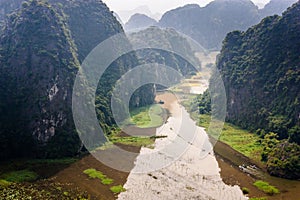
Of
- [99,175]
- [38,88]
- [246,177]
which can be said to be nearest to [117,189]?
[99,175]

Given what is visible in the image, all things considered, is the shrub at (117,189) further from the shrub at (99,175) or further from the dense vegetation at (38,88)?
the dense vegetation at (38,88)

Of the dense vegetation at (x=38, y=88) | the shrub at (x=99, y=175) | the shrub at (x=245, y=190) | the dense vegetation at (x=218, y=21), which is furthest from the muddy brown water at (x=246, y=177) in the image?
the dense vegetation at (x=218, y=21)

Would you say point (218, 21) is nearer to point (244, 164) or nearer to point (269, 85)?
point (269, 85)

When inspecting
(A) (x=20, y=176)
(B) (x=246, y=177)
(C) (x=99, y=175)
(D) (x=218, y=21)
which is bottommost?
(B) (x=246, y=177)

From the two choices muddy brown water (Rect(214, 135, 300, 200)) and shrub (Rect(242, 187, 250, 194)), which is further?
shrub (Rect(242, 187, 250, 194))

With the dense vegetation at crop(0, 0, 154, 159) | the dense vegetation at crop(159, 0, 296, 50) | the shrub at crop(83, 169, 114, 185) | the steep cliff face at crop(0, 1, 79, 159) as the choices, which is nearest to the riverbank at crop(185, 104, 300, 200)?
the shrub at crop(83, 169, 114, 185)

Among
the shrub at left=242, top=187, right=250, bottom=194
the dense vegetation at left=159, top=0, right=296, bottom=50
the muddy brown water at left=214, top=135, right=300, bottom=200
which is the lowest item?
the shrub at left=242, top=187, right=250, bottom=194

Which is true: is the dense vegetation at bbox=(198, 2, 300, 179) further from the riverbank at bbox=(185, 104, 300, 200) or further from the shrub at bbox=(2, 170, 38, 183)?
the shrub at bbox=(2, 170, 38, 183)
